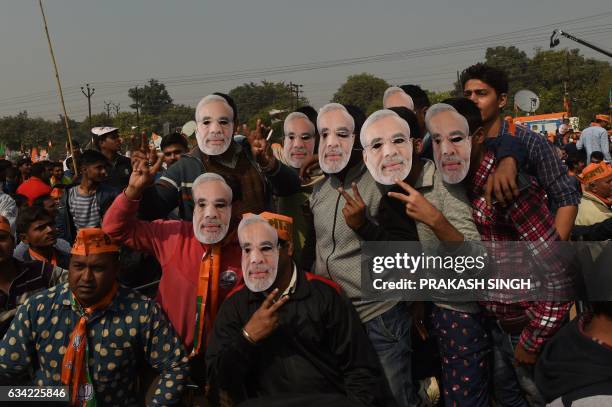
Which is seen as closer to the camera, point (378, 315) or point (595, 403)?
point (595, 403)

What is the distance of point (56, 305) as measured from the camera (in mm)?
3100

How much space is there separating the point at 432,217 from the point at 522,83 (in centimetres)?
9047

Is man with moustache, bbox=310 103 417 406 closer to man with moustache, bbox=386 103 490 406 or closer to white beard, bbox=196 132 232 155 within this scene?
man with moustache, bbox=386 103 490 406

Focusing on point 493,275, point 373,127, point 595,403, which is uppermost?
point 373,127

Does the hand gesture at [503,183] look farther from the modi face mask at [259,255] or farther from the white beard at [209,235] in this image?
the white beard at [209,235]

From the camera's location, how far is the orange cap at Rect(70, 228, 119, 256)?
3.12 meters

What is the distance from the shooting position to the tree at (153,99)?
324 ft

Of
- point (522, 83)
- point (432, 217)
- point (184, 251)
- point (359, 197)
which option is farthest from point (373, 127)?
point (522, 83)

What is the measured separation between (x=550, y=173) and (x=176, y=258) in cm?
206

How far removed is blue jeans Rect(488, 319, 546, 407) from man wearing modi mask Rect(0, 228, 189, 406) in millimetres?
1608

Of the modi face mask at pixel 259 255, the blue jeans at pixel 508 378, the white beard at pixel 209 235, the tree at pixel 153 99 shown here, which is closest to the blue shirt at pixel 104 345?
the white beard at pixel 209 235

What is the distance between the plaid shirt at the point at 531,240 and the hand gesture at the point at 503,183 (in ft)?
0.16

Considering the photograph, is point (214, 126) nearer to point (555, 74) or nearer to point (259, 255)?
point (259, 255)

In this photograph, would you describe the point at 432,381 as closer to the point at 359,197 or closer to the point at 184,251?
the point at 359,197
